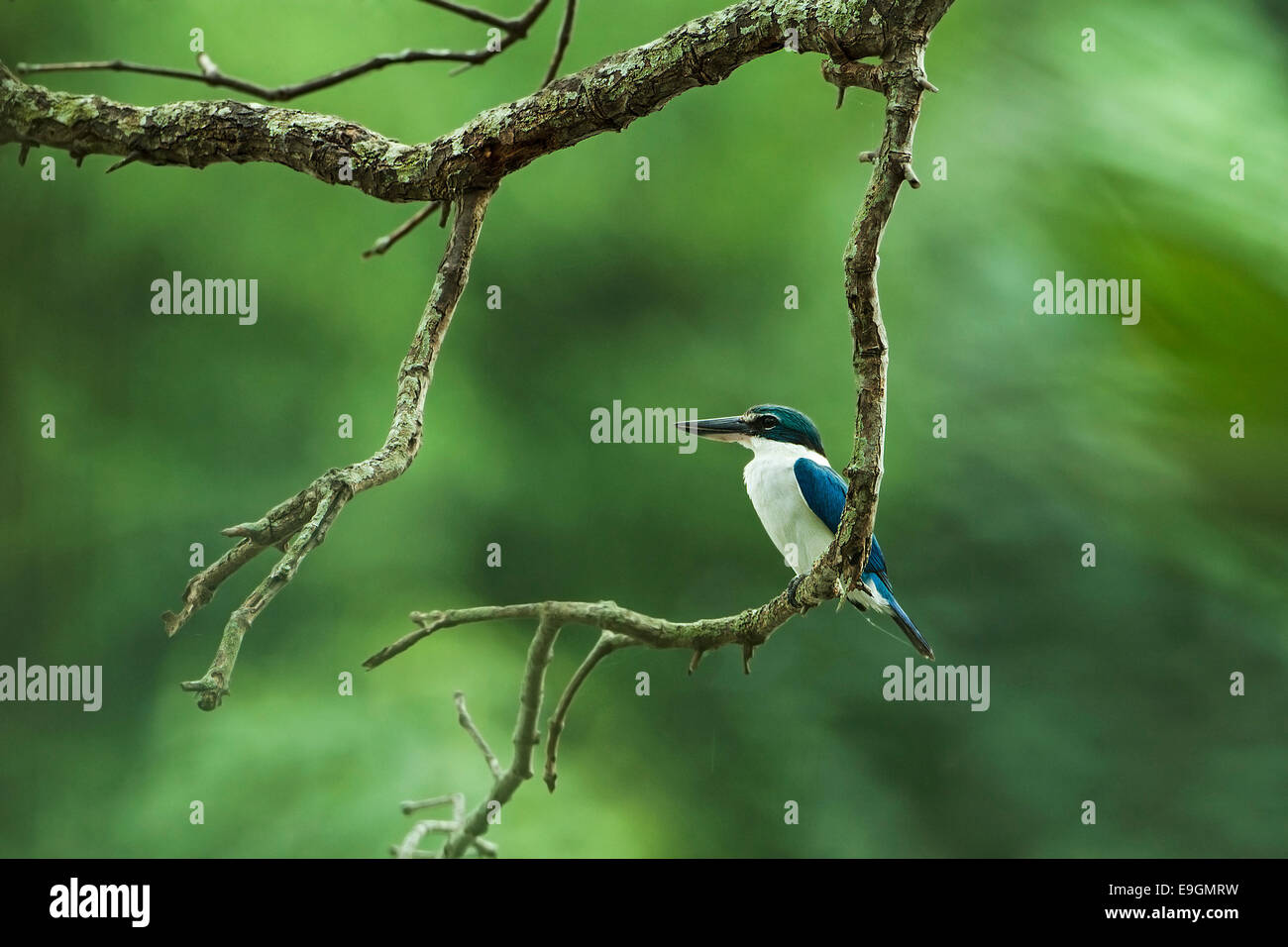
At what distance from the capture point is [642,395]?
15.4ft

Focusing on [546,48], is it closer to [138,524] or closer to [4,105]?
[138,524]

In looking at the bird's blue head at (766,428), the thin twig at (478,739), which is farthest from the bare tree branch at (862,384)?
the bird's blue head at (766,428)

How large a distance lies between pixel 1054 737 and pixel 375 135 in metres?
3.80

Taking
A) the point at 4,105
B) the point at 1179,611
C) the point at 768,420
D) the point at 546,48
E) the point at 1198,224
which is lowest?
the point at 1179,611

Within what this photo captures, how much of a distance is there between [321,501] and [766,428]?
60.0 inches

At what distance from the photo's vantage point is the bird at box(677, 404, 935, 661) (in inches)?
102

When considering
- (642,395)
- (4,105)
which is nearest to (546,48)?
(642,395)

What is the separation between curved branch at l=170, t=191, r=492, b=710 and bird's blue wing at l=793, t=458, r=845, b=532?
1.10 m

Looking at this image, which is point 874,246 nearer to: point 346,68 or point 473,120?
point 473,120

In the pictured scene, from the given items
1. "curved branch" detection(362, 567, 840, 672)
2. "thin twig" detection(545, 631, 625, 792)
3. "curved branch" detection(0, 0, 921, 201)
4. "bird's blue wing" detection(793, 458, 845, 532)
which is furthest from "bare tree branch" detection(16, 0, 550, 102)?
"bird's blue wing" detection(793, 458, 845, 532)

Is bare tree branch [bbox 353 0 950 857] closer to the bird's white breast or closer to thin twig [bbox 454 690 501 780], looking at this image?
thin twig [bbox 454 690 501 780]

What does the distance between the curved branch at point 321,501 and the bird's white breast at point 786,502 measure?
1.11m

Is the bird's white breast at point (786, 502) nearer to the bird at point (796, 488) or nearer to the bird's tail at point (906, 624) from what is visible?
the bird at point (796, 488)

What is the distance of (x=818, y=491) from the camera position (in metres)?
2.59
